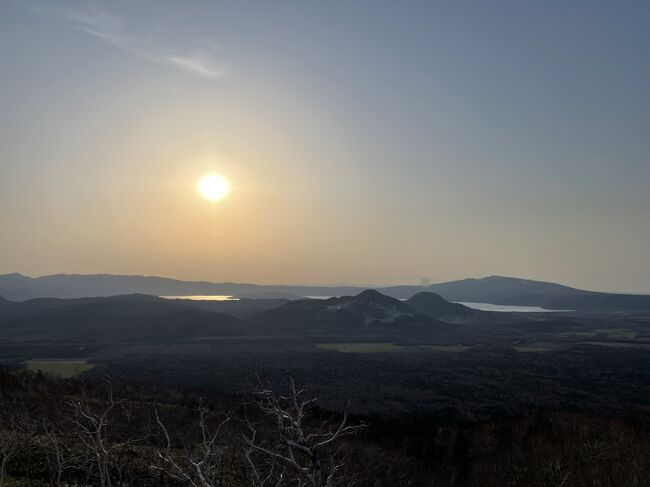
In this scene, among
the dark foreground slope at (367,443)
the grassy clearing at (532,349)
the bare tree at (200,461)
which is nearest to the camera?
the bare tree at (200,461)

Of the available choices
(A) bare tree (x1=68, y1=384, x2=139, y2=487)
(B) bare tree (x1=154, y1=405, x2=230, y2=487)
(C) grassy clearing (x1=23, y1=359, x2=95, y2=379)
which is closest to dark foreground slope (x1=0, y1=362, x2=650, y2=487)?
(A) bare tree (x1=68, y1=384, x2=139, y2=487)

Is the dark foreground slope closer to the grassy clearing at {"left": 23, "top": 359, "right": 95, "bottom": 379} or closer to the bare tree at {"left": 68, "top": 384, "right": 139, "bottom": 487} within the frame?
the bare tree at {"left": 68, "top": 384, "right": 139, "bottom": 487}

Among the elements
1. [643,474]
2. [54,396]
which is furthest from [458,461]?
[54,396]

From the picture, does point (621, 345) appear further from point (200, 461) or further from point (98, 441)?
point (98, 441)

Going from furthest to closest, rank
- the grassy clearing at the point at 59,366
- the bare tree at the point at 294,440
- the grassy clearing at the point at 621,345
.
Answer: the grassy clearing at the point at 621,345 < the grassy clearing at the point at 59,366 < the bare tree at the point at 294,440

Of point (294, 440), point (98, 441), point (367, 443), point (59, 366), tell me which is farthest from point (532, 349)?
point (294, 440)

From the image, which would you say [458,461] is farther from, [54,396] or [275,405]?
[275,405]

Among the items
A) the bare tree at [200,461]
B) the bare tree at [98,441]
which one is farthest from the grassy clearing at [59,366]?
the bare tree at [200,461]

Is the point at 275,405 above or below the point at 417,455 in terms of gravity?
above

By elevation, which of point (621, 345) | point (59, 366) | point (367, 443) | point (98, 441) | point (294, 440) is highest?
point (294, 440)

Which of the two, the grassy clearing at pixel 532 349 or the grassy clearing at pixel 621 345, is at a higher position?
the grassy clearing at pixel 621 345

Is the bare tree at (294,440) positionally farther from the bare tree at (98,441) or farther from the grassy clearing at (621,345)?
the grassy clearing at (621,345)
